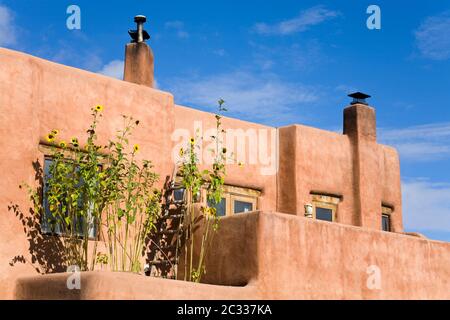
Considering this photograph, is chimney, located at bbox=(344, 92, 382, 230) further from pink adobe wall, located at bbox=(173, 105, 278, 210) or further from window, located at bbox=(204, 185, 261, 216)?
window, located at bbox=(204, 185, 261, 216)

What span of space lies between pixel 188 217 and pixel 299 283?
2.47 m

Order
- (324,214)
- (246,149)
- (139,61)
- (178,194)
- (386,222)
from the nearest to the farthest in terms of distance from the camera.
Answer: (178,194), (139,61), (246,149), (324,214), (386,222)

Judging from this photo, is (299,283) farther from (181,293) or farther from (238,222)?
(181,293)

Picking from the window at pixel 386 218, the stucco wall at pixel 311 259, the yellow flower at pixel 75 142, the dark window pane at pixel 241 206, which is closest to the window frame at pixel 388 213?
the window at pixel 386 218

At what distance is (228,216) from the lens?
40.8ft

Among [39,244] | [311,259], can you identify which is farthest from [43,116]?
[311,259]

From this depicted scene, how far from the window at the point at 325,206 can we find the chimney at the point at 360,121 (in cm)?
197

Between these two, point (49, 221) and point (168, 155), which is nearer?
point (49, 221)

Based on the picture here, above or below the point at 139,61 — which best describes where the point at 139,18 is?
above

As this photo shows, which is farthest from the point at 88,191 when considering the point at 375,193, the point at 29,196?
the point at 375,193

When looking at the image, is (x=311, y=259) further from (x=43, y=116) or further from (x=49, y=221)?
(x=43, y=116)

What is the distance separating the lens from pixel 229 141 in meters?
16.1

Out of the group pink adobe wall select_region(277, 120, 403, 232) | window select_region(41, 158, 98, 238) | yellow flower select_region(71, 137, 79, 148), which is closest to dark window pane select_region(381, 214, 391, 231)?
pink adobe wall select_region(277, 120, 403, 232)

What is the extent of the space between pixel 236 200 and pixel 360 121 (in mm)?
4846
